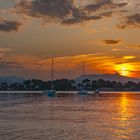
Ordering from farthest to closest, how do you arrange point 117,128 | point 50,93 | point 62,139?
point 50,93
point 117,128
point 62,139

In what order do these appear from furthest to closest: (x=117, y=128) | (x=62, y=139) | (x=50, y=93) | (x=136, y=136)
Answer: (x=50, y=93) < (x=117, y=128) < (x=136, y=136) < (x=62, y=139)

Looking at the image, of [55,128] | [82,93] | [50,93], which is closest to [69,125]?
[55,128]

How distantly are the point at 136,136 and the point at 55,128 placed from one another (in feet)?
22.9

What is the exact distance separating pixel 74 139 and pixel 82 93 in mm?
134775

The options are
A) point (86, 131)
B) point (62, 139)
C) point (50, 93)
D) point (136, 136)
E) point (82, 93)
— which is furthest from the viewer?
point (82, 93)

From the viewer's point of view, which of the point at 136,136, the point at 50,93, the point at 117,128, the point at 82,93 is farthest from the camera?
the point at 82,93

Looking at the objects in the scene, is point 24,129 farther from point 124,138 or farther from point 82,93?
point 82,93

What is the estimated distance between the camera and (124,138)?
25.8 m

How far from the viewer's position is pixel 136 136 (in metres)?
26.6

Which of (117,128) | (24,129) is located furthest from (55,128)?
(117,128)

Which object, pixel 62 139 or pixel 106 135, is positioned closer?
pixel 62 139

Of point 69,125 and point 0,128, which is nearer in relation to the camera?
point 0,128

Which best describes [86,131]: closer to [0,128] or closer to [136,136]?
[136,136]

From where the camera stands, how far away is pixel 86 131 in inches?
1154
